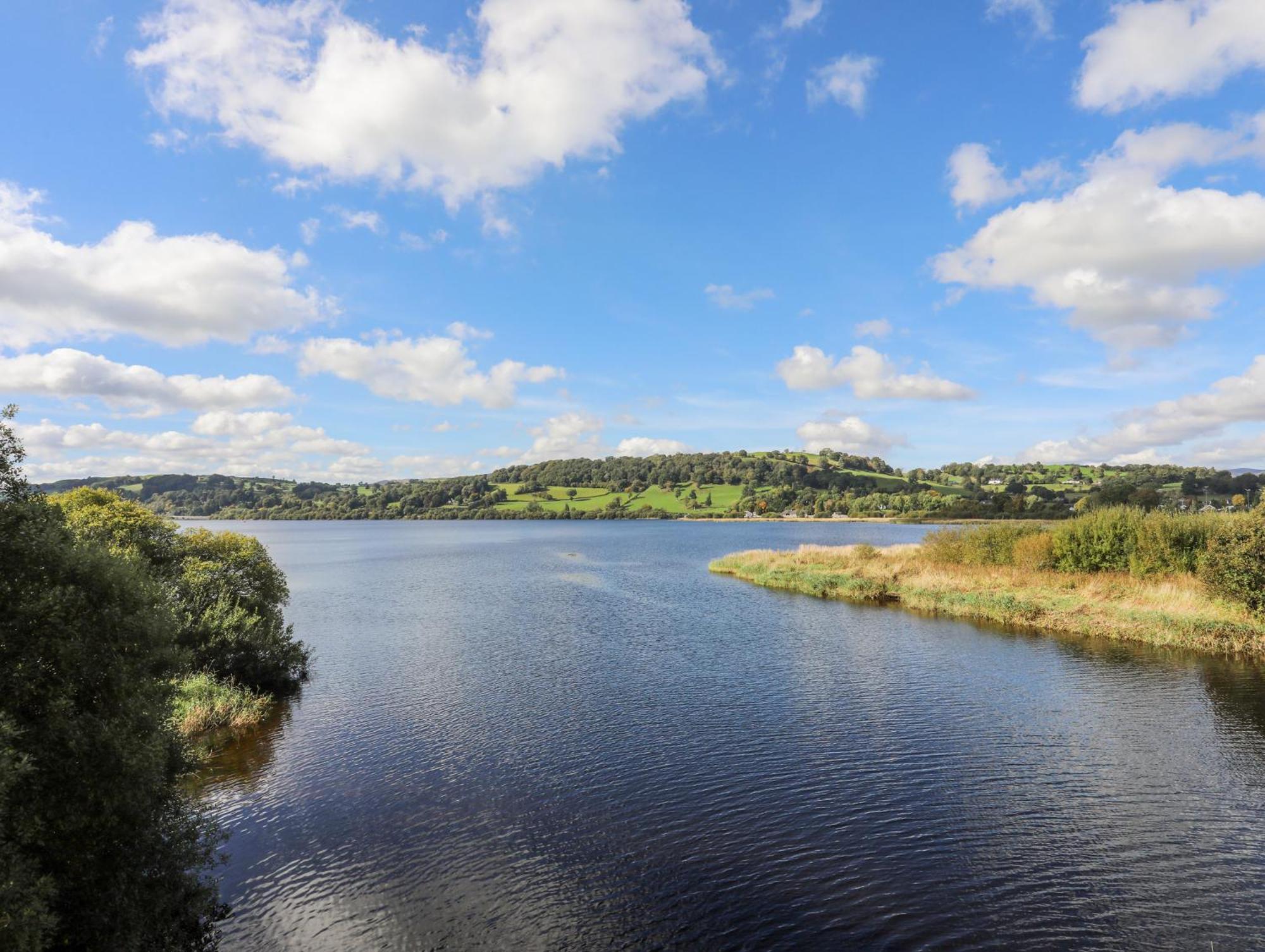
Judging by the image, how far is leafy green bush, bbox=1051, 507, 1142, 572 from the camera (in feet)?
140

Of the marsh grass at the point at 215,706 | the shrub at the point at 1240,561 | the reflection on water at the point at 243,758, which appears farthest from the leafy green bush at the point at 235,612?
the shrub at the point at 1240,561

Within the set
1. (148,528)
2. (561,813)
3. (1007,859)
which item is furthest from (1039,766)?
(148,528)

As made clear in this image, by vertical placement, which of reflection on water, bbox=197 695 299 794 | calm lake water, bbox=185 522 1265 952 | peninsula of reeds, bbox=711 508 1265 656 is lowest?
reflection on water, bbox=197 695 299 794

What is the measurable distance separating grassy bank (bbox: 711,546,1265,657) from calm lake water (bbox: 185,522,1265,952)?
2984mm

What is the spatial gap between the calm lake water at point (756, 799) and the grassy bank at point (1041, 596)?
2.98m

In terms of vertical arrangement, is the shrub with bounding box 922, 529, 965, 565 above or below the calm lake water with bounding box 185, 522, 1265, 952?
above

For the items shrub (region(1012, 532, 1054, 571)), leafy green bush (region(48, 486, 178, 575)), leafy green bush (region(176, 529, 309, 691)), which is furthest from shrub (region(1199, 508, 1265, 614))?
leafy green bush (region(48, 486, 178, 575))

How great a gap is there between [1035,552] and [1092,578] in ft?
15.4

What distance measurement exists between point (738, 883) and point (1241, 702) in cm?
2314

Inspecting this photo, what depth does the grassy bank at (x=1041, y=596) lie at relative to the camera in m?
32.7

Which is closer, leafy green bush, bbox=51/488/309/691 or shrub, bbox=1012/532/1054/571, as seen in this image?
leafy green bush, bbox=51/488/309/691

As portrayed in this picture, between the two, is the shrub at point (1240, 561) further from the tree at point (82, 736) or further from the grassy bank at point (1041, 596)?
the tree at point (82, 736)

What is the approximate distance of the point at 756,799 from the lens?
1739cm

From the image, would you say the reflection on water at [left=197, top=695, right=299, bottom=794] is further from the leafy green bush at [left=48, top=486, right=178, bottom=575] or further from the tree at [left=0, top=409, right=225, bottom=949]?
the tree at [left=0, top=409, right=225, bottom=949]
